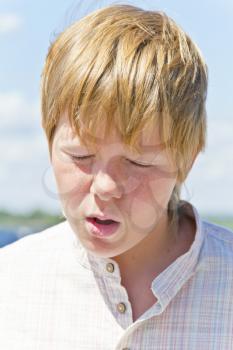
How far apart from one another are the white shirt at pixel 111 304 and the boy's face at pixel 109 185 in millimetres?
93

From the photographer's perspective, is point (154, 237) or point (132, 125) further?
point (154, 237)

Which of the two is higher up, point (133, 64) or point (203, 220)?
point (133, 64)

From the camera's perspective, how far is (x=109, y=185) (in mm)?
1191

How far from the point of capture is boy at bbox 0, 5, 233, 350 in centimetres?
120

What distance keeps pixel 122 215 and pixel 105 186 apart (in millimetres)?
46

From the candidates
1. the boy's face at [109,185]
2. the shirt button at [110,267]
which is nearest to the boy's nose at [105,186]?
the boy's face at [109,185]

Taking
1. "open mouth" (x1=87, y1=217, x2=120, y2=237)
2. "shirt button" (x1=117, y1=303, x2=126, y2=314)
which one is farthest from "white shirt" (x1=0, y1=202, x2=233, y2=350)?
"open mouth" (x1=87, y1=217, x2=120, y2=237)

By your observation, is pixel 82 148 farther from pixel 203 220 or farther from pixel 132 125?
pixel 203 220

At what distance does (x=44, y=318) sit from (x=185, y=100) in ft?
1.13

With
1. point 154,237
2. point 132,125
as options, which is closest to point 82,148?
point 132,125

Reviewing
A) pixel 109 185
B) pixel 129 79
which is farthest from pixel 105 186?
pixel 129 79

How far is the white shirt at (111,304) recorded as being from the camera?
1288 mm

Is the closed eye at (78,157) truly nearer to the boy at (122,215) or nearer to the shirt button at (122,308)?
the boy at (122,215)

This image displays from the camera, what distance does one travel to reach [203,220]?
1.39 meters
